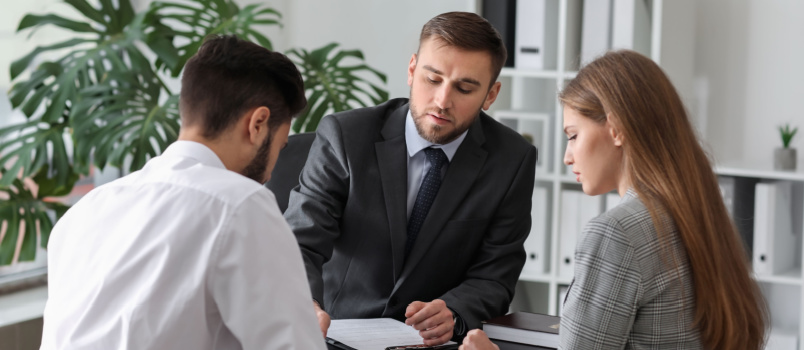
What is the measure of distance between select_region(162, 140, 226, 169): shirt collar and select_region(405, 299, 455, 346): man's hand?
55cm

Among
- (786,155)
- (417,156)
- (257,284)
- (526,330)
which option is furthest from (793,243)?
(257,284)

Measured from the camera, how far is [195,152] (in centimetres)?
121

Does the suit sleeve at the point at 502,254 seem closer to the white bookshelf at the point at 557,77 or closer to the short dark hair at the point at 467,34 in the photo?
the short dark hair at the point at 467,34

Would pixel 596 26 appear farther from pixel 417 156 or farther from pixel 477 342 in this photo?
pixel 477 342

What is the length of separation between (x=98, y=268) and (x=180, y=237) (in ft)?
0.43

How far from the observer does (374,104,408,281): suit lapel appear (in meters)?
1.87

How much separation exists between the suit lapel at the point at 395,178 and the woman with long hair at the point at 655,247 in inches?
24.1

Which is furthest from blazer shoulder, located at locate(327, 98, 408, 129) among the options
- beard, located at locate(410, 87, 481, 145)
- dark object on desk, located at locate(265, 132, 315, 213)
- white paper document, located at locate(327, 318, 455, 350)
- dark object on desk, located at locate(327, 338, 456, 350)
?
dark object on desk, located at locate(327, 338, 456, 350)

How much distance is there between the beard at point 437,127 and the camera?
189 centimetres

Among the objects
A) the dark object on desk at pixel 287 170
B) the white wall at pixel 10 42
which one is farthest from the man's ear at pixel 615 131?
the white wall at pixel 10 42

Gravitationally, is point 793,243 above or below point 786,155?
below

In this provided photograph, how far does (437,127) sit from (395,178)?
148 mm

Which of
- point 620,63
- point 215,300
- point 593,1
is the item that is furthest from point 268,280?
point 593,1

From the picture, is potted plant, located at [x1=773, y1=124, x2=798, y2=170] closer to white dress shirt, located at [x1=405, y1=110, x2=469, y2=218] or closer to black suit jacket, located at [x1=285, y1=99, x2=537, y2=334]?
black suit jacket, located at [x1=285, y1=99, x2=537, y2=334]
